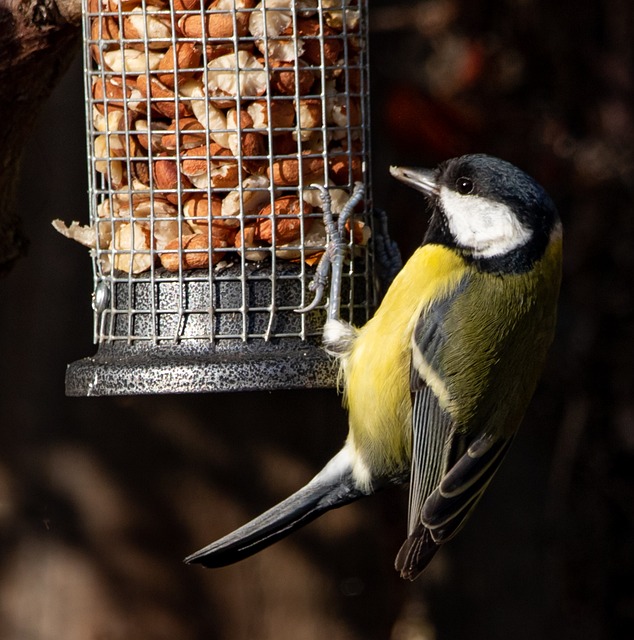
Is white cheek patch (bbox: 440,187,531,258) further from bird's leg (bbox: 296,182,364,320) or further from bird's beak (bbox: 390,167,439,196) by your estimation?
bird's leg (bbox: 296,182,364,320)

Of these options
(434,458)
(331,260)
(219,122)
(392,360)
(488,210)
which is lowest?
(434,458)

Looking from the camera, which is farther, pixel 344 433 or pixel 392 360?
pixel 344 433

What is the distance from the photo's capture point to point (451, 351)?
91.0 inches

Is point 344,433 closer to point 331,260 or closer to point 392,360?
point 392,360

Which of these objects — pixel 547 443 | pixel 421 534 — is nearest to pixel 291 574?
pixel 421 534

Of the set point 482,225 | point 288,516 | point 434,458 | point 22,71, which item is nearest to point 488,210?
point 482,225

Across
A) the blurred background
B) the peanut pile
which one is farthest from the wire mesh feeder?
the blurred background

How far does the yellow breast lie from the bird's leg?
0.40 feet

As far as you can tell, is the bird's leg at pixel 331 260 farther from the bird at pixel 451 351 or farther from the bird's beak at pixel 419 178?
the bird's beak at pixel 419 178

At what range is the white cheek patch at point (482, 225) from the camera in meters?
2.27

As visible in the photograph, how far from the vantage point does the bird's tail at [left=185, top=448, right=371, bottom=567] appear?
7.75ft

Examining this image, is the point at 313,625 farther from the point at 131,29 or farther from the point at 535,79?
the point at 535,79

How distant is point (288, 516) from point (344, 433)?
1.71 ft

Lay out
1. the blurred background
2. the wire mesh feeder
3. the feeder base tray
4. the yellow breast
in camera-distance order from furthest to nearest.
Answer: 1. the blurred background
2. the yellow breast
3. the wire mesh feeder
4. the feeder base tray
